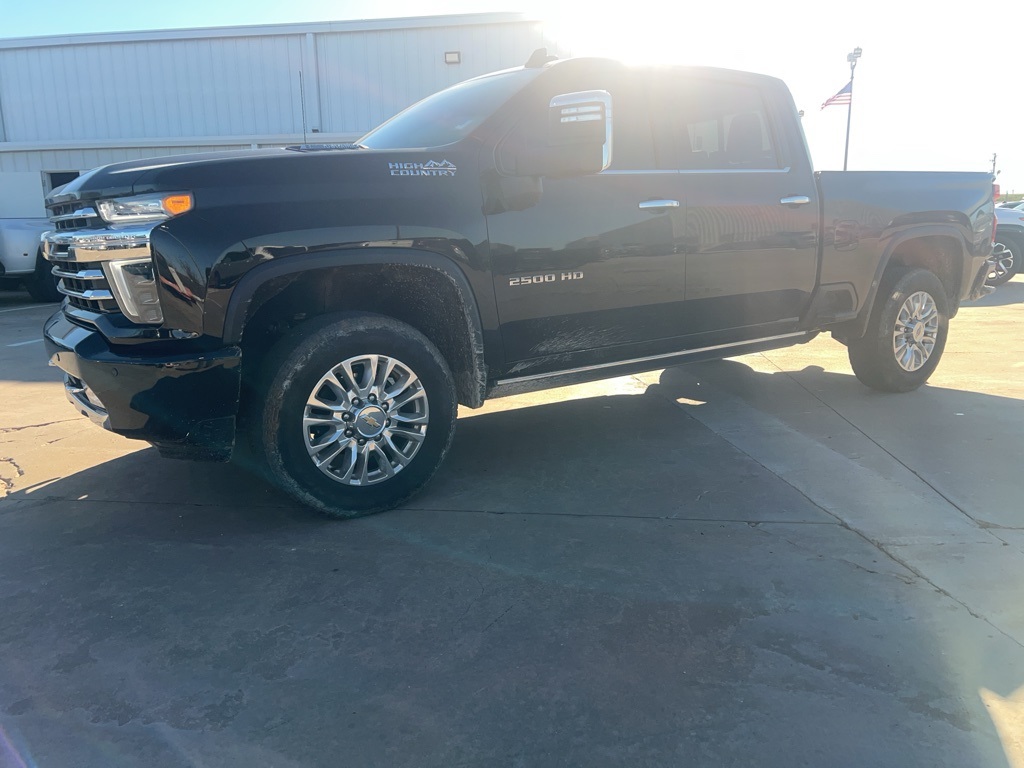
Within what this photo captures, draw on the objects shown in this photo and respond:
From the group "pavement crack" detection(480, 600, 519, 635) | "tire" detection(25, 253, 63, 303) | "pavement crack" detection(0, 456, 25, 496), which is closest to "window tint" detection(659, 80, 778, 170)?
"pavement crack" detection(480, 600, 519, 635)

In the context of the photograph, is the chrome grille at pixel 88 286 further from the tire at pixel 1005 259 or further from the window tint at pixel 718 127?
the tire at pixel 1005 259

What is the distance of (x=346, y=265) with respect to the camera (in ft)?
10.3

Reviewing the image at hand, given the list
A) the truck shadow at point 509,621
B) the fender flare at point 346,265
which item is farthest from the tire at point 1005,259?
the fender flare at point 346,265

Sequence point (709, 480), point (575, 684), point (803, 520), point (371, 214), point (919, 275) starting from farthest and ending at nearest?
point (919, 275) → point (709, 480) → point (803, 520) → point (371, 214) → point (575, 684)

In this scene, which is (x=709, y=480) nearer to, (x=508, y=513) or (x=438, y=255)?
(x=508, y=513)

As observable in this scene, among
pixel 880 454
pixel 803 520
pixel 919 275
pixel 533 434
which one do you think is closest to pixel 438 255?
pixel 533 434

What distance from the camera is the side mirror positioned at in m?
3.26

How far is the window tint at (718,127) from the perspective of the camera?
4168mm

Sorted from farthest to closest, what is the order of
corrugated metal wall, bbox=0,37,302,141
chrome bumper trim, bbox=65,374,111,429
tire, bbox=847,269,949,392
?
corrugated metal wall, bbox=0,37,302,141 < tire, bbox=847,269,949,392 < chrome bumper trim, bbox=65,374,111,429

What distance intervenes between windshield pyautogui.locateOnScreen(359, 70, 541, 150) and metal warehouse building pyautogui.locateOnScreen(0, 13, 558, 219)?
1200 centimetres

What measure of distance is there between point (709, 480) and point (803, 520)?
0.57 metres

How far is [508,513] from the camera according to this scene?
11.3 feet

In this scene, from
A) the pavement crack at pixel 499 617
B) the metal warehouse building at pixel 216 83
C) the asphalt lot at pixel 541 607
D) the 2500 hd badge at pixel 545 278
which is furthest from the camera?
the metal warehouse building at pixel 216 83

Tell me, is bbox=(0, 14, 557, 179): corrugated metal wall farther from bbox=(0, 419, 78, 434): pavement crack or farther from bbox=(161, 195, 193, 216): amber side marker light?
bbox=(161, 195, 193, 216): amber side marker light
